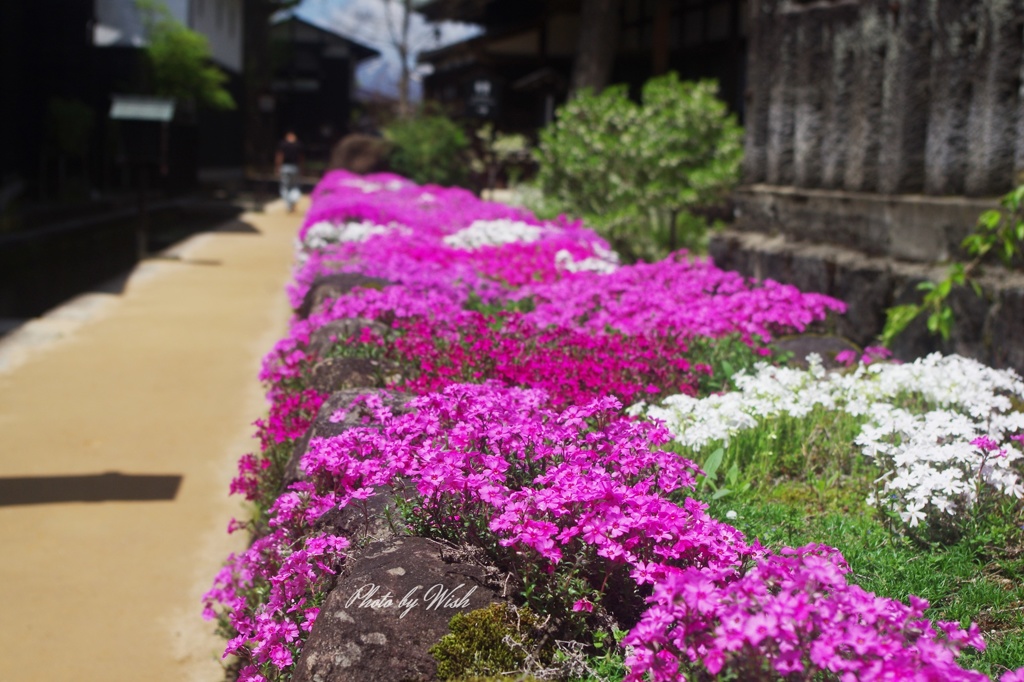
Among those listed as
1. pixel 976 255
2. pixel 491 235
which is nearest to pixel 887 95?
pixel 976 255

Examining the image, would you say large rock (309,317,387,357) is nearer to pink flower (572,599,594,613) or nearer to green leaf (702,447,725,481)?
green leaf (702,447,725,481)

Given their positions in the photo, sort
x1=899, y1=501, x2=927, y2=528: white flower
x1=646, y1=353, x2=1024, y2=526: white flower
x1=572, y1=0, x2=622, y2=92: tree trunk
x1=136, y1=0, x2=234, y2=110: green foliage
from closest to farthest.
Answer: x1=899, y1=501, x2=927, y2=528: white flower → x1=646, y1=353, x2=1024, y2=526: white flower → x1=572, y1=0, x2=622, y2=92: tree trunk → x1=136, y1=0, x2=234, y2=110: green foliage

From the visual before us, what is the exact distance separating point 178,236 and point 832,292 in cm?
1517

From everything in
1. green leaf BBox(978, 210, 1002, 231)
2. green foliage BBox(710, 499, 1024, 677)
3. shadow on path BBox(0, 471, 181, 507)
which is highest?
green leaf BBox(978, 210, 1002, 231)

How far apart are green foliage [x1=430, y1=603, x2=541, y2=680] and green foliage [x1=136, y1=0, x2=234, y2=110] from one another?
26.5 m

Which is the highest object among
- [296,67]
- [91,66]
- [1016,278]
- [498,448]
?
[296,67]

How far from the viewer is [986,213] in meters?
5.40

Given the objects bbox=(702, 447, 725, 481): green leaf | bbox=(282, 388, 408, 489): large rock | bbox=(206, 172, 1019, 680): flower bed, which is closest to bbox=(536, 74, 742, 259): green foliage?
bbox=(206, 172, 1019, 680): flower bed

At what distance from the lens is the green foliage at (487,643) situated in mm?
2416

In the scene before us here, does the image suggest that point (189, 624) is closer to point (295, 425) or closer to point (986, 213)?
point (295, 425)

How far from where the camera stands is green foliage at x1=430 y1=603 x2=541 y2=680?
2416mm

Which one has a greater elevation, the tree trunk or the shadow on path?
the tree trunk

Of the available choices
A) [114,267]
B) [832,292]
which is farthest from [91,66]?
[832,292]

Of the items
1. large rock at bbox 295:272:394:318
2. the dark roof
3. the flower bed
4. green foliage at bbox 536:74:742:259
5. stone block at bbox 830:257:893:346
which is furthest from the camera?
the dark roof
